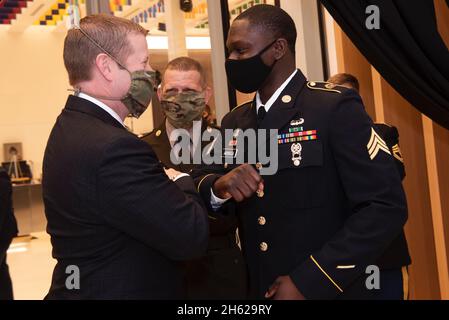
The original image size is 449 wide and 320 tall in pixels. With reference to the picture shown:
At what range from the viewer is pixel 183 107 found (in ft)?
7.88

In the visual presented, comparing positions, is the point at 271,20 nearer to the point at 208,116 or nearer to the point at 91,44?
the point at 91,44

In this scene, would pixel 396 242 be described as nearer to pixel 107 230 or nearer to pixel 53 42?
pixel 107 230

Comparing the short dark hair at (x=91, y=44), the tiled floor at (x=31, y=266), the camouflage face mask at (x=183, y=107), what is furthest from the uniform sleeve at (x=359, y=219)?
the tiled floor at (x=31, y=266)

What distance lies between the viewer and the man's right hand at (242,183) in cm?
153

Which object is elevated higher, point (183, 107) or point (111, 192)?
point (183, 107)

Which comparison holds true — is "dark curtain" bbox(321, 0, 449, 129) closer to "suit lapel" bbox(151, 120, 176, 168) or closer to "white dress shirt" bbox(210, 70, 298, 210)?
"white dress shirt" bbox(210, 70, 298, 210)

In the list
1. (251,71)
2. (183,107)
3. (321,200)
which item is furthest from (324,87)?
(183,107)

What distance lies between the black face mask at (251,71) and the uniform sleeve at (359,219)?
0.35m

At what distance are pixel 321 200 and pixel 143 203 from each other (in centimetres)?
54

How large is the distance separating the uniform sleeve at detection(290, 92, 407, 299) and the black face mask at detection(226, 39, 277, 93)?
350 mm

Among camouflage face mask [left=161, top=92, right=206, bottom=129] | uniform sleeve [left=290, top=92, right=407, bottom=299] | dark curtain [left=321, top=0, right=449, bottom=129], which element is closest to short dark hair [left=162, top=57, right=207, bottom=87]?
camouflage face mask [left=161, top=92, right=206, bottom=129]

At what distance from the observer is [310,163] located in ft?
5.27

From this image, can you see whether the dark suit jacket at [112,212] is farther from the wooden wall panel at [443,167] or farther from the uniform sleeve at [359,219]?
the wooden wall panel at [443,167]

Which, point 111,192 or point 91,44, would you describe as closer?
point 111,192
